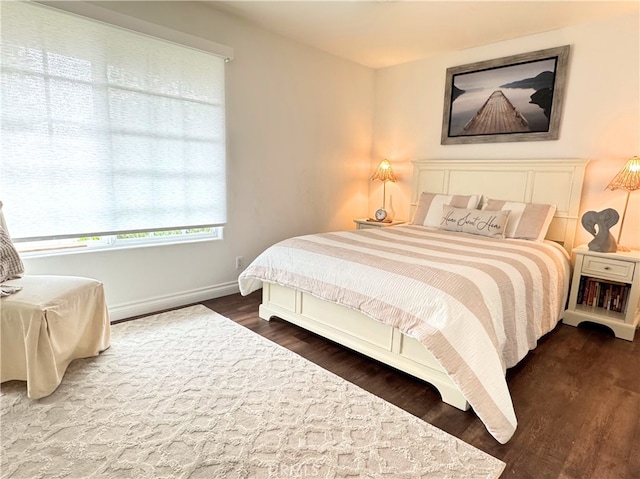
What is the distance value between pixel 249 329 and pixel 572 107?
3.45 meters

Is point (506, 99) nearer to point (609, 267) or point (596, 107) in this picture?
point (596, 107)

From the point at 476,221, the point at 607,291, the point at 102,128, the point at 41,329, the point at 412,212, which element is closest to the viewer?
the point at 41,329

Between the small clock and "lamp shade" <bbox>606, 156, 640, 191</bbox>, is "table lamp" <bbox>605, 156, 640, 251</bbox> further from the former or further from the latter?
the small clock

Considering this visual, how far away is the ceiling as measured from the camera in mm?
2859

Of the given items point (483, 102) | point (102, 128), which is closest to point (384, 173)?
point (483, 102)

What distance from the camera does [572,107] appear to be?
→ 10.6 ft

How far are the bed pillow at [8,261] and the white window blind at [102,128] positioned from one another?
0.25 m

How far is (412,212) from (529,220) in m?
1.44

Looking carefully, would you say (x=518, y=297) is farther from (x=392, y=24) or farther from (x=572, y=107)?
(x=392, y=24)

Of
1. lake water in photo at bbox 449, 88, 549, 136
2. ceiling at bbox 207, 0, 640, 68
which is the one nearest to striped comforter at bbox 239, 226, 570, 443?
lake water in photo at bbox 449, 88, 549, 136

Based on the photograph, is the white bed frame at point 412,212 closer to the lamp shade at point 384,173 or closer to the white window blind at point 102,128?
the lamp shade at point 384,173

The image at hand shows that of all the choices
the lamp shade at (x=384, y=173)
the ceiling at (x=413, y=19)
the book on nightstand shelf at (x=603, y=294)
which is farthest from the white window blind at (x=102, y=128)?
the book on nightstand shelf at (x=603, y=294)

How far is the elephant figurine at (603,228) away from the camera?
2789 millimetres

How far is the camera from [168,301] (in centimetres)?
310
